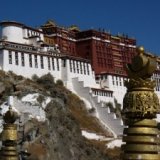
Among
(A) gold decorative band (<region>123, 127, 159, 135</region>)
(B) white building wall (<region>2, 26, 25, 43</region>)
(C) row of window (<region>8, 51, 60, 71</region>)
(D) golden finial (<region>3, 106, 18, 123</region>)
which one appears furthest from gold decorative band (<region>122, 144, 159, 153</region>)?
(B) white building wall (<region>2, 26, 25, 43</region>)

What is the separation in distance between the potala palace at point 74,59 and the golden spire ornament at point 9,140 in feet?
224

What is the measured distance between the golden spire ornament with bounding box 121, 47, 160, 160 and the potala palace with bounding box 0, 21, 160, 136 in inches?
2863

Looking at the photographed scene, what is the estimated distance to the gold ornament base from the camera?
5.15 meters

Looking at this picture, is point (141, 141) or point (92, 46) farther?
point (92, 46)

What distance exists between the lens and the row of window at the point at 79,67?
3465 inches

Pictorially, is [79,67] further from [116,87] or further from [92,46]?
[92,46]

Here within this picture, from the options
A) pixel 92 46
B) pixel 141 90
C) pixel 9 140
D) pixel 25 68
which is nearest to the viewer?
pixel 141 90

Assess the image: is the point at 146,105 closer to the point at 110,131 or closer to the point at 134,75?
the point at 134,75

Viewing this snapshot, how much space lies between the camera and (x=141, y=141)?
516 cm

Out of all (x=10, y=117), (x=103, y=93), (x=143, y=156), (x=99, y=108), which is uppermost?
(x=103, y=93)

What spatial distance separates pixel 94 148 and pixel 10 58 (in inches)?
787

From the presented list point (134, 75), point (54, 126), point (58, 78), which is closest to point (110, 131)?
point (58, 78)

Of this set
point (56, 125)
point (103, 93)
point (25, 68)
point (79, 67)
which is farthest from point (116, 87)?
point (56, 125)

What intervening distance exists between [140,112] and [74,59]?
276ft
